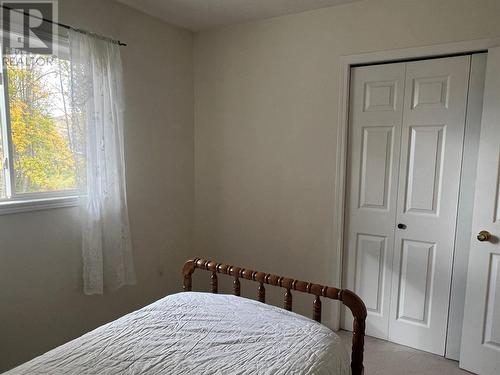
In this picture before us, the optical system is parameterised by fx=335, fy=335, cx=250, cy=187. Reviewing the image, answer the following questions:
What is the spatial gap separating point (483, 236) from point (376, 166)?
2.63 ft

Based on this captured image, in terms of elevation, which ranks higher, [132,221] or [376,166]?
[376,166]

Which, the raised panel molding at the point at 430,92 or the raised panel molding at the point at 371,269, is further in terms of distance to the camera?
the raised panel molding at the point at 371,269

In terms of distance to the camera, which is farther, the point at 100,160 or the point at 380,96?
the point at 380,96

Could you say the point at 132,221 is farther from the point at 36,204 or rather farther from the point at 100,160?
the point at 36,204

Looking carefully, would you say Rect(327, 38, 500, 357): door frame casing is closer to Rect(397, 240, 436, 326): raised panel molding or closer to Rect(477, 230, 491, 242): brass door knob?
Rect(397, 240, 436, 326): raised panel molding

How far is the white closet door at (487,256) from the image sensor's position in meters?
2.04

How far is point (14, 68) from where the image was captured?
194 cm

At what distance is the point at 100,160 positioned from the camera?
2271mm

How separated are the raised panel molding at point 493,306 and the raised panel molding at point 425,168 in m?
0.46

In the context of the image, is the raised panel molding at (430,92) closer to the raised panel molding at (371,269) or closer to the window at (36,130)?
the raised panel molding at (371,269)

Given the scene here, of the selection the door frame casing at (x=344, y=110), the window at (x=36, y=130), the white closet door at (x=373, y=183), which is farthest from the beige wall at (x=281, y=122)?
the window at (x=36, y=130)

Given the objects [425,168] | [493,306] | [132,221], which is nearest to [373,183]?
[425,168]

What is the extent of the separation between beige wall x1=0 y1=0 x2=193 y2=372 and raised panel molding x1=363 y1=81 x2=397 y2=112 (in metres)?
1.57

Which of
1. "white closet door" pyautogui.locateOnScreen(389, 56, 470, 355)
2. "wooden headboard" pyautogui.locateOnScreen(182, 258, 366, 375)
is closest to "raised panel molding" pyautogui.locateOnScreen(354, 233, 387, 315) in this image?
"white closet door" pyautogui.locateOnScreen(389, 56, 470, 355)
